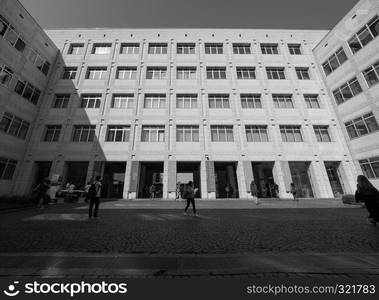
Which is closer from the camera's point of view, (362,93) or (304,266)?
(304,266)

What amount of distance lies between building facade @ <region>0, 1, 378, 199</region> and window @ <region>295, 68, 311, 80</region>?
169 mm

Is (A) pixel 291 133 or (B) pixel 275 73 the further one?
(B) pixel 275 73

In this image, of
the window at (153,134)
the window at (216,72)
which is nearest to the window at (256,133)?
the window at (216,72)

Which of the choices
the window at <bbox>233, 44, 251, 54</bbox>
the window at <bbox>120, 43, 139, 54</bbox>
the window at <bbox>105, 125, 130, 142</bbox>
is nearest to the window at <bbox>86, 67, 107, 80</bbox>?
the window at <bbox>120, 43, 139, 54</bbox>

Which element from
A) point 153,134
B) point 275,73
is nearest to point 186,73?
point 153,134

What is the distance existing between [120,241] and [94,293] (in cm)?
245

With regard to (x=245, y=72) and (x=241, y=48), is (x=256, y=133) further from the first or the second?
(x=241, y=48)

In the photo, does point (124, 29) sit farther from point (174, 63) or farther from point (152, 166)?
point (152, 166)

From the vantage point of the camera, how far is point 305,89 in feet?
74.4

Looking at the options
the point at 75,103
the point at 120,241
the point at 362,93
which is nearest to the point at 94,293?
the point at 120,241

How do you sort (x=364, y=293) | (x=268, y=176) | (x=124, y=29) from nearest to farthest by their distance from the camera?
(x=364, y=293) → (x=268, y=176) → (x=124, y=29)

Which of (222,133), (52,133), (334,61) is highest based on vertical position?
(334,61)

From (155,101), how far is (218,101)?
793 cm

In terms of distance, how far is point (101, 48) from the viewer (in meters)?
24.8
